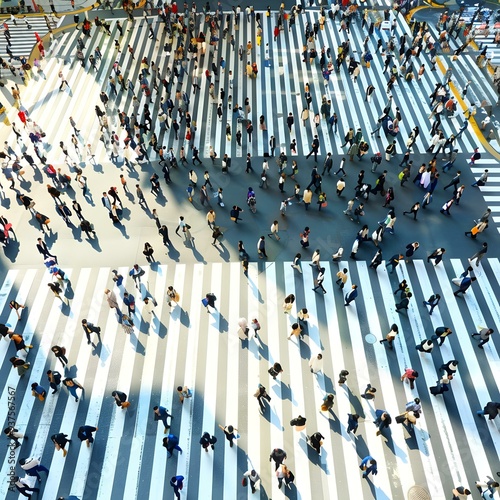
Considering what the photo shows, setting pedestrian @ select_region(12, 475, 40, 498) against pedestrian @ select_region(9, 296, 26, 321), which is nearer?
pedestrian @ select_region(12, 475, 40, 498)

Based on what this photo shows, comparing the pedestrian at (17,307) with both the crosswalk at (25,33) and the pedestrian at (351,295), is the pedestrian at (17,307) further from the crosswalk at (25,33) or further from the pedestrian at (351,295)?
the crosswalk at (25,33)

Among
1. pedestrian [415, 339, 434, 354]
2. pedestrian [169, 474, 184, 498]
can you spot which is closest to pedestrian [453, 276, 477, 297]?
pedestrian [415, 339, 434, 354]

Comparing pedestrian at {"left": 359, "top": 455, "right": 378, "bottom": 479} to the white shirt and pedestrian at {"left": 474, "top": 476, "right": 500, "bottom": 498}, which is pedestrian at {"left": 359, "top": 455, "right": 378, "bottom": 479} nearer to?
pedestrian at {"left": 474, "top": 476, "right": 500, "bottom": 498}

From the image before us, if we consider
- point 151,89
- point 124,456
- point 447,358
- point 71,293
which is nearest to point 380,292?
point 447,358

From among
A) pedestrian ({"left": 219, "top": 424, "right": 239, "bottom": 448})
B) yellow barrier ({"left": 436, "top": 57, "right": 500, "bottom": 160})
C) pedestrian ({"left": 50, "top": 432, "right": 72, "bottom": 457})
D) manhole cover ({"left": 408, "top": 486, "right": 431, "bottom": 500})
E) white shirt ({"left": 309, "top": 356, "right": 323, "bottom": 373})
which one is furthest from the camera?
yellow barrier ({"left": 436, "top": 57, "right": 500, "bottom": 160})

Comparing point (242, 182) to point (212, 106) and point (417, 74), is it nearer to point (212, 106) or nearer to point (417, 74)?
point (212, 106)

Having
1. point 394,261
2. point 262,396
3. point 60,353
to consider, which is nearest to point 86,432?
point 60,353
